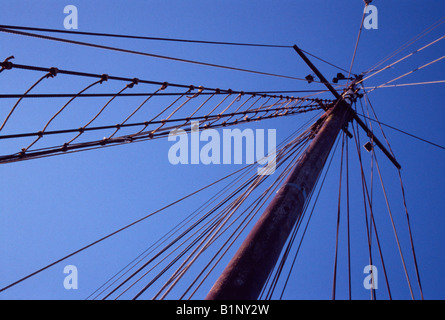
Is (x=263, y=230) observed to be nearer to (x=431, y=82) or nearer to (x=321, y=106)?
(x=431, y=82)

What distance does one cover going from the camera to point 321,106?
8.59 metres

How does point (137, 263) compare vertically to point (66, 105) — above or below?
below

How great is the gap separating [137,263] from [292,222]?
9.69 ft

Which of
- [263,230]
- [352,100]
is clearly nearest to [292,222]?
[263,230]
